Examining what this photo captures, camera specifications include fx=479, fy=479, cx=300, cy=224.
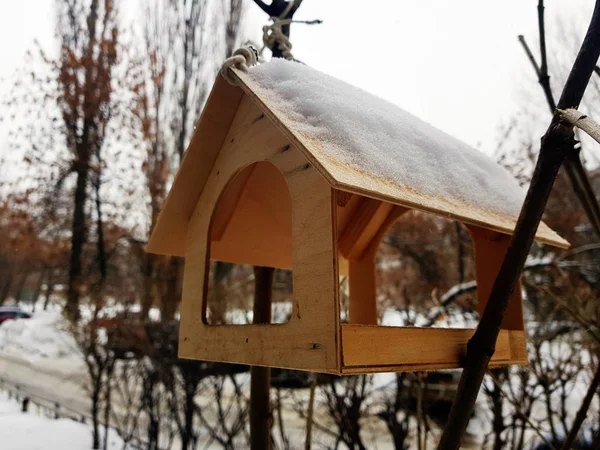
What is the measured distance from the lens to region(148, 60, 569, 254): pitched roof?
0.81 meters

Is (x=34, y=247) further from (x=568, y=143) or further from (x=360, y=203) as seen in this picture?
(x=568, y=143)

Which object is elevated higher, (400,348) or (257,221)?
(257,221)

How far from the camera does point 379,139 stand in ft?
3.09

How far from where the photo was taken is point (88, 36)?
7645mm

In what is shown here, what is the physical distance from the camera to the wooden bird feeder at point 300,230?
800 mm

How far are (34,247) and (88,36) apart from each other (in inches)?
135

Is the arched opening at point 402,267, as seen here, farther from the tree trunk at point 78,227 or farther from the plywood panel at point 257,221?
the tree trunk at point 78,227

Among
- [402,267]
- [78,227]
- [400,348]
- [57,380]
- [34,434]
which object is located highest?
[78,227]

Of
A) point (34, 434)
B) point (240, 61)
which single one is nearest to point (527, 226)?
point (240, 61)

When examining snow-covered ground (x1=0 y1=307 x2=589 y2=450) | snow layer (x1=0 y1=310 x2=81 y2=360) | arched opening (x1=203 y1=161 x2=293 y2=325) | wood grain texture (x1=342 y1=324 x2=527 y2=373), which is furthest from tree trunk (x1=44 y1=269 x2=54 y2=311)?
wood grain texture (x1=342 y1=324 x2=527 y2=373)

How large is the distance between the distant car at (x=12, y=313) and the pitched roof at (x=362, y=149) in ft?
37.4

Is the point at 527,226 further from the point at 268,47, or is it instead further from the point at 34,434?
the point at 34,434

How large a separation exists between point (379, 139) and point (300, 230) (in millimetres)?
243

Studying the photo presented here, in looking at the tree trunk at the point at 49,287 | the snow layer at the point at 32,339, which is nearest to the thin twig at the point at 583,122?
the tree trunk at the point at 49,287
